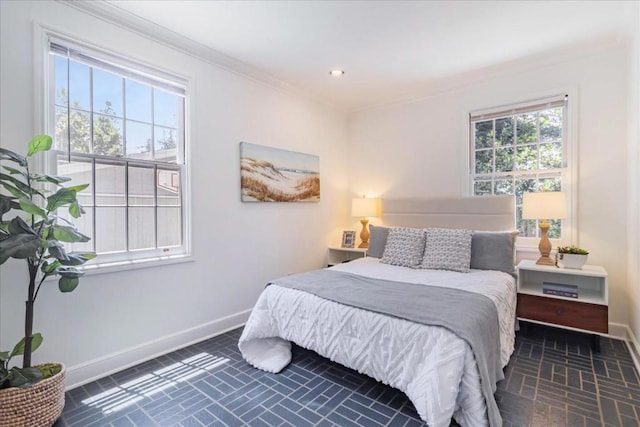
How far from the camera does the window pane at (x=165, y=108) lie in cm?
281

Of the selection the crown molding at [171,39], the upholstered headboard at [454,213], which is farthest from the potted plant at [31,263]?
the upholstered headboard at [454,213]

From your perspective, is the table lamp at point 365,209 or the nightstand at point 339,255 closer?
the table lamp at point 365,209

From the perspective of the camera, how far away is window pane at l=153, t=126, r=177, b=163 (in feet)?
9.24

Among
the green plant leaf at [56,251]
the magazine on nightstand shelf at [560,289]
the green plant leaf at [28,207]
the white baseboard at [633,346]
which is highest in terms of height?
the green plant leaf at [28,207]

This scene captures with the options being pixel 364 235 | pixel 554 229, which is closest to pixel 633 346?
pixel 554 229

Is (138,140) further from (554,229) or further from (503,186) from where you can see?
(554,229)

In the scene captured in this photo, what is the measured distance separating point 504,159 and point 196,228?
135 inches

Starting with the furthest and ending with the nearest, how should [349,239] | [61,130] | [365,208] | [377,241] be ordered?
[349,239]
[365,208]
[377,241]
[61,130]

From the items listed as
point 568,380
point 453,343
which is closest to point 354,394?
point 453,343

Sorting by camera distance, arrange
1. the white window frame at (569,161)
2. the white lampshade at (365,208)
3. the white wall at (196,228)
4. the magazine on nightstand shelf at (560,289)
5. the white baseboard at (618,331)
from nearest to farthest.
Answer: the white wall at (196,228), the magazine on nightstand shelf at (560,289), the white baseboard at (618,331), the white window frame at (569,161), the white lampshade at (365,208)

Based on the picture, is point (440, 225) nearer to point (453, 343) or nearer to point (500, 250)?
point (500, 250)

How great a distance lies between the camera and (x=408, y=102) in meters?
4.26

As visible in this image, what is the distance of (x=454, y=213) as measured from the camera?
12.4 feet

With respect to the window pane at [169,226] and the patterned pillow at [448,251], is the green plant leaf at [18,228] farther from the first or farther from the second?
the patterned pillow at [448,251]
